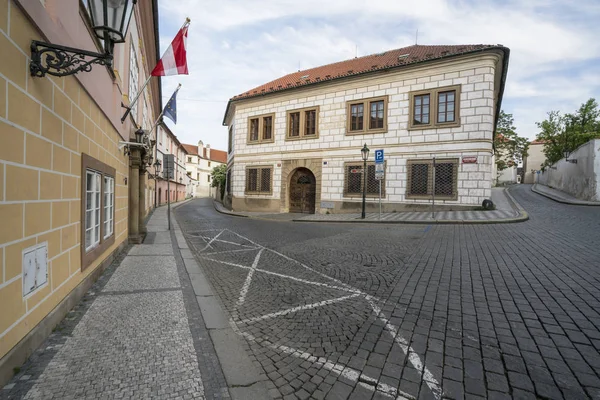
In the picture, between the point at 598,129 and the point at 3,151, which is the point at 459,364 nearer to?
the point at 3,151

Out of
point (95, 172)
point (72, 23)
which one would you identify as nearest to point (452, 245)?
point (95, 172)

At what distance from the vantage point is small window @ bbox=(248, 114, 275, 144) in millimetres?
23141

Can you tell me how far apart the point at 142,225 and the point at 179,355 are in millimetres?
8210

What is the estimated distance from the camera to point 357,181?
63.4ft

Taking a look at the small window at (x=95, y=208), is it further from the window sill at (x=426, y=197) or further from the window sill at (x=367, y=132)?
the window sill at (x=367, y=132)

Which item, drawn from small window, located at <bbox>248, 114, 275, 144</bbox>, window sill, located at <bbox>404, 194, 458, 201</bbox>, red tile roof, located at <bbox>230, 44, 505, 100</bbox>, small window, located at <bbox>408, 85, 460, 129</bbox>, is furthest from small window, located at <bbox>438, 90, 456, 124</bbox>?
small window, located at <bbox>248, 114, 275, 144</bbox>

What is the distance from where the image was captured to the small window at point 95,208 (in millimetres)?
4398

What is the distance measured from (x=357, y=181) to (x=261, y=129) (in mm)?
9034

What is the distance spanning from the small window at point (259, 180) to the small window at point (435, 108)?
35.0ft

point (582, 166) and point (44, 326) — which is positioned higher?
point (582, 166)

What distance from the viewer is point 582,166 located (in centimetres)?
2189

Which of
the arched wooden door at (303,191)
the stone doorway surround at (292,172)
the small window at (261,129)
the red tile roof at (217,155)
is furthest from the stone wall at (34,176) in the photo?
the red tile roof at (217,155)

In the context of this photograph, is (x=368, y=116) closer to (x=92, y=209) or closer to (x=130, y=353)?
(x=92, y=209)

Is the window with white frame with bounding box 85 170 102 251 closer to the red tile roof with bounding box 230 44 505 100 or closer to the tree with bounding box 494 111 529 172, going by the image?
the red tile roof with bounding box 230 44 505 100
